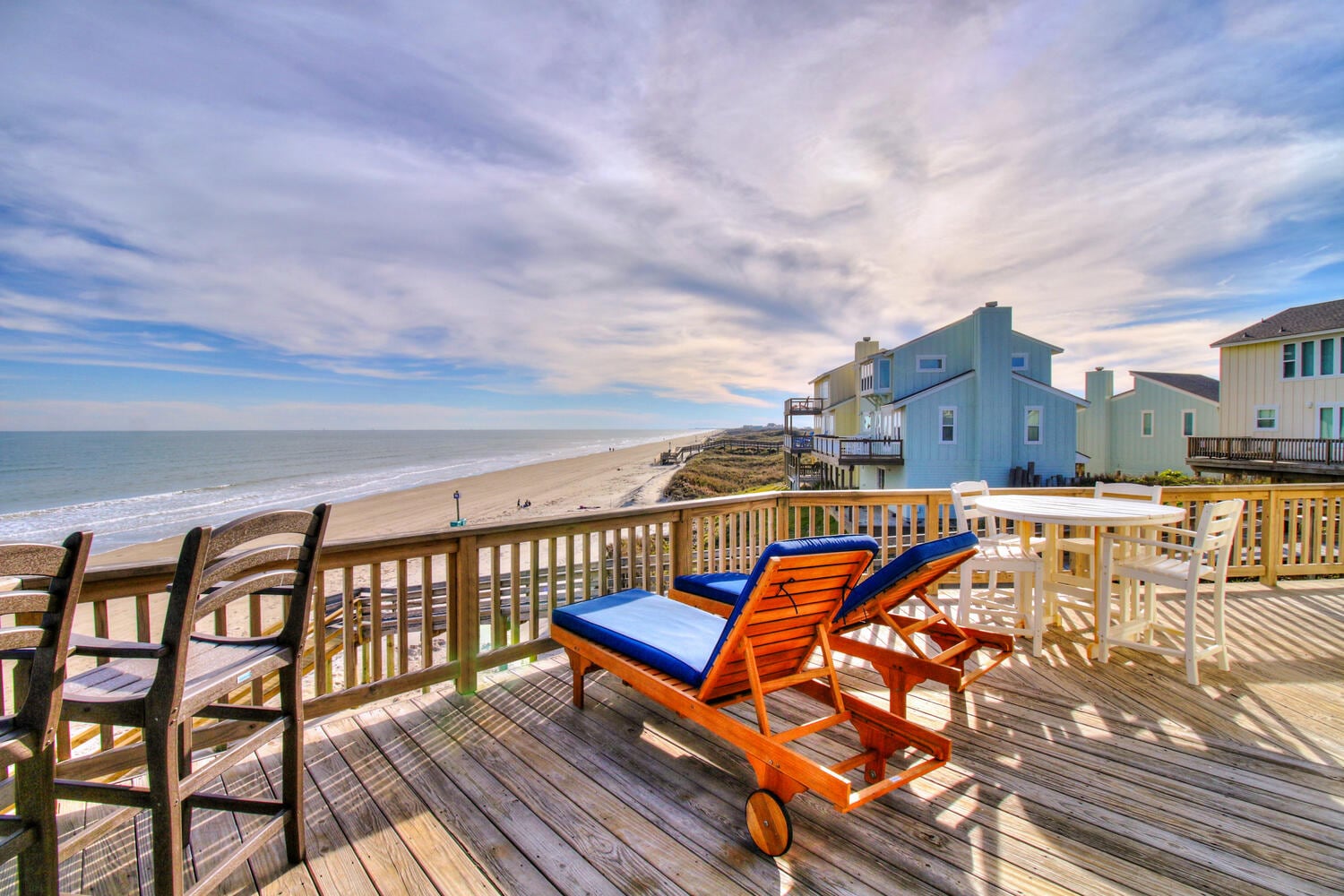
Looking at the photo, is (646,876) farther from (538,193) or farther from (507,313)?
(507,313)

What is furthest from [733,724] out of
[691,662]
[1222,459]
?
[1222,459]

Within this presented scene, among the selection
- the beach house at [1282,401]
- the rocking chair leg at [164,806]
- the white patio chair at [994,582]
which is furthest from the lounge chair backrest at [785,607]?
the beach house at [1282,401]

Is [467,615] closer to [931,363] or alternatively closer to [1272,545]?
[1272,545]

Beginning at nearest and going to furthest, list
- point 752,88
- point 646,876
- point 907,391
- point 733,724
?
1. point 646,876
2. point 733,724
3. point 752,88
4. point 907,391

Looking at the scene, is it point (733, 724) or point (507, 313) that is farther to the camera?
point (507, 313)

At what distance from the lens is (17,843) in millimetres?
1229

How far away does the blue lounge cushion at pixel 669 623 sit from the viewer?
1.94 m

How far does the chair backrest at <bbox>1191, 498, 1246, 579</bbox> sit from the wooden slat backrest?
8.43 feet

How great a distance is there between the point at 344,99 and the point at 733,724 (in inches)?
306

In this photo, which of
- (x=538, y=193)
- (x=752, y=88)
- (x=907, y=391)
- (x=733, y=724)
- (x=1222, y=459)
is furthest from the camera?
(x=907, y=391)

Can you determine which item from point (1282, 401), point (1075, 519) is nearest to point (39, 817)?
point (1075, 519)

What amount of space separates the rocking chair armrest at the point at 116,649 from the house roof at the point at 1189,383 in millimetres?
23837

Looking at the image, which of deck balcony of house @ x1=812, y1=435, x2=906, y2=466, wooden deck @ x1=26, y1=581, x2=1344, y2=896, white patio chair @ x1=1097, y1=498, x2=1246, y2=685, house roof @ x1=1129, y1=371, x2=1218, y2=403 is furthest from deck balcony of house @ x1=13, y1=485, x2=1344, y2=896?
house roof @ x1=1129, y1=371, x2=1218, y2=403

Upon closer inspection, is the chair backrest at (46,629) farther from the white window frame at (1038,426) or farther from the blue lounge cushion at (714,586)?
the white window frame at (1038,426)
